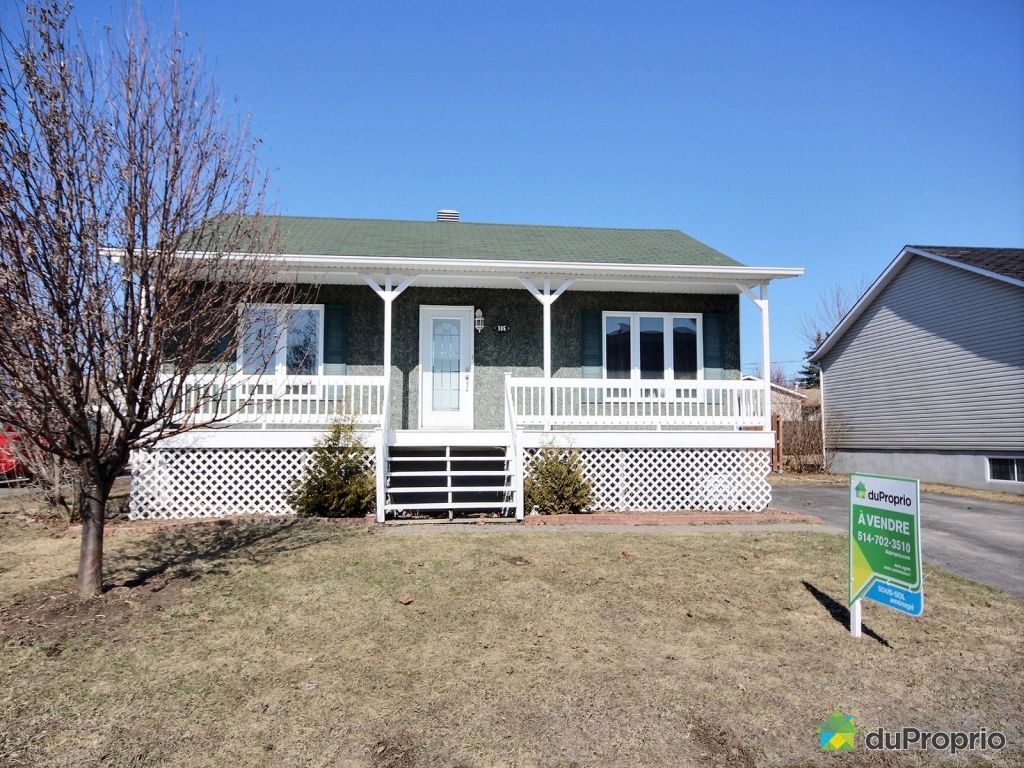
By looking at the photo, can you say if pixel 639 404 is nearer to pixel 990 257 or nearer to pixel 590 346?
pixel 590 346

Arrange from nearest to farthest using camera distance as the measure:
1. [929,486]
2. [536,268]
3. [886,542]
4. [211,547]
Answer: [886,542] < [211,547] < [536,268] < [929,486]

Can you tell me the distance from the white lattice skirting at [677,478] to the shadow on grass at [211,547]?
3520 mm

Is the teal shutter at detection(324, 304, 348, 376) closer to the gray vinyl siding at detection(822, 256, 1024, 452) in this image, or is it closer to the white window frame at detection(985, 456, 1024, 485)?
the gray vinyl siding at detection(822, 256, 1024, 452)

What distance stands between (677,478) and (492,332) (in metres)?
4.16

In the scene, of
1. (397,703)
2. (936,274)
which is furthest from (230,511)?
(936,274)

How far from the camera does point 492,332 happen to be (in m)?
11.8

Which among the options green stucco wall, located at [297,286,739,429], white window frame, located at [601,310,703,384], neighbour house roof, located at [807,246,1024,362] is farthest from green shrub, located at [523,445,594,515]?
neighbour house roof, located at [807,246,1024,362]

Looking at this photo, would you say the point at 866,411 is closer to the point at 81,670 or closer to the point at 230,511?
the point at 230,511

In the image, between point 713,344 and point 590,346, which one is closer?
point 590,346

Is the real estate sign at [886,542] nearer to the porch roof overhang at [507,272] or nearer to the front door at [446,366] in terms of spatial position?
the porch roof overhang at [507,272]

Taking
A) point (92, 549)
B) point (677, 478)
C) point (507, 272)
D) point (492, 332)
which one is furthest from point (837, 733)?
point (492, 332)

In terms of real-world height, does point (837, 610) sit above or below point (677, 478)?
below

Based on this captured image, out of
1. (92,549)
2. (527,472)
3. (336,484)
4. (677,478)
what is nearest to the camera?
(92,549)

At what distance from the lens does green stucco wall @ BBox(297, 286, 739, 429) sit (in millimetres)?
11477
